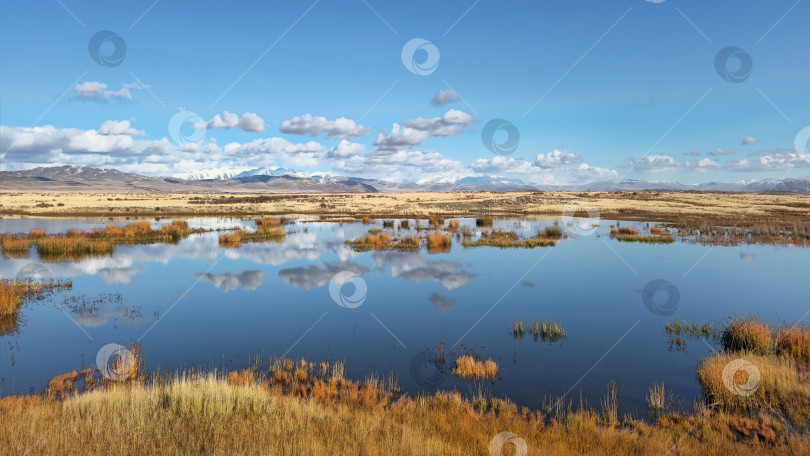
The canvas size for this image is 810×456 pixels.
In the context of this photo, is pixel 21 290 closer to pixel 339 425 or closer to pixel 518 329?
pixel 339 425

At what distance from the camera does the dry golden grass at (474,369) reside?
13.0 m

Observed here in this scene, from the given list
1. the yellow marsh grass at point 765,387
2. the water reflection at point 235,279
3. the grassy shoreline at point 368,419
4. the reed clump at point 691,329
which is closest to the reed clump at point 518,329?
the grassy shoreline at point 368,419

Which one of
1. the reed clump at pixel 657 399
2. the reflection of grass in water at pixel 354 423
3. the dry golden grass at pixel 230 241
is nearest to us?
the reflection of grass in water at pixel 354 423

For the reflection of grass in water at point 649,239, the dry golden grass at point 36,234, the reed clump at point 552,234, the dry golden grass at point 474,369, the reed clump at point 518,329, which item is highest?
the dry golden grass at point 36,234

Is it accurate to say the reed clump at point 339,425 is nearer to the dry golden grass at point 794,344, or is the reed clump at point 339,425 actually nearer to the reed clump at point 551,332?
the reed clump at point 551,332

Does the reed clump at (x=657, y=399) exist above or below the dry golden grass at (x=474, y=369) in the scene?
below

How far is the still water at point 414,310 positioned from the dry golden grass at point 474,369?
34 centimetres

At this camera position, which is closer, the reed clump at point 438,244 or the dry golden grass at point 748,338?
the dry golden grass at point 748,338

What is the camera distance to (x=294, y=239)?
146 feet

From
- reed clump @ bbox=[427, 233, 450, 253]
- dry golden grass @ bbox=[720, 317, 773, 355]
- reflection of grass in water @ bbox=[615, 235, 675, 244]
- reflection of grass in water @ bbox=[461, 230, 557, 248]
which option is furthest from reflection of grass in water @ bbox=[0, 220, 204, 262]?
reflection of grass in water @ bbox=[615, 235, 675, 244]

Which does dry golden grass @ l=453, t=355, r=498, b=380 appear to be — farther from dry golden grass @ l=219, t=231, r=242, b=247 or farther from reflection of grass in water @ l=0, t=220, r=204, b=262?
reflection of grass in water @ l=0, t=220, r=204, b=262

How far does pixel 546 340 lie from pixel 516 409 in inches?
243

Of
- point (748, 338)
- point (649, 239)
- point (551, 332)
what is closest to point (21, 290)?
point (551, 332)

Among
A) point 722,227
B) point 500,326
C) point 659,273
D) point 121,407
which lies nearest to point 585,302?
point 500,326
